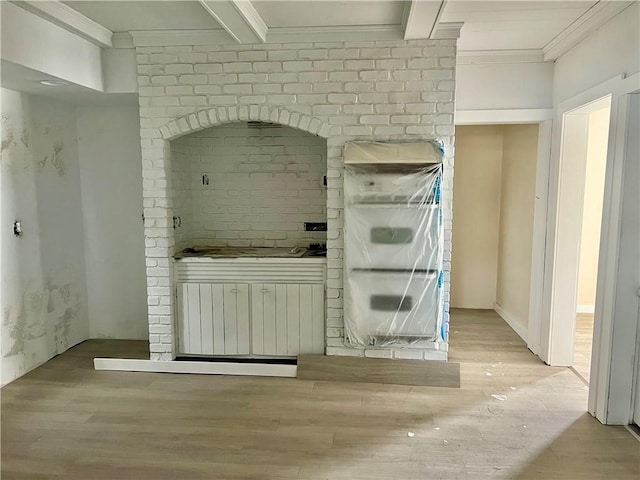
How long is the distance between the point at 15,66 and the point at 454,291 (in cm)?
467

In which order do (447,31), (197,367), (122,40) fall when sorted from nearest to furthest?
(447,31) < (122,40) < (197,367)

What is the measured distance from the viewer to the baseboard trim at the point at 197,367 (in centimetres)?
350

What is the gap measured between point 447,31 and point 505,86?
2.93 ft

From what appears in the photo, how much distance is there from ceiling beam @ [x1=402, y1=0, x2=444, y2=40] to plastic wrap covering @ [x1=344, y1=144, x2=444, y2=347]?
89 cm

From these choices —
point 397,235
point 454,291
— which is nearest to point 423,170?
point 397,235

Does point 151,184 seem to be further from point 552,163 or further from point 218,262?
point 552,163

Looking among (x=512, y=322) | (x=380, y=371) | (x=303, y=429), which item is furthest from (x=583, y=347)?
(x=303, y=429)

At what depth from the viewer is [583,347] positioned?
13.6ft

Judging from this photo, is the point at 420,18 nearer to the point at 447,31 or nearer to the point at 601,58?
the point at 447,31

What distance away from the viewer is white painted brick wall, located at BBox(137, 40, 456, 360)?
3262 mm

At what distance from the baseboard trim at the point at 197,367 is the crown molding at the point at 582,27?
314 cm

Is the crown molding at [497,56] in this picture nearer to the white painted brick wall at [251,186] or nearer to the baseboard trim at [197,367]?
the white painted brick wall at [251,186]

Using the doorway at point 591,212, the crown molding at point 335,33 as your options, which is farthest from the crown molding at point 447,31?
the doorway at point 591,212

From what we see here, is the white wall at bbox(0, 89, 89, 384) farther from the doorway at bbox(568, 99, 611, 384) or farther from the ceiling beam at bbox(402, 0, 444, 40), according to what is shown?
the doorway at bbox(568, 99, 611, 384)
